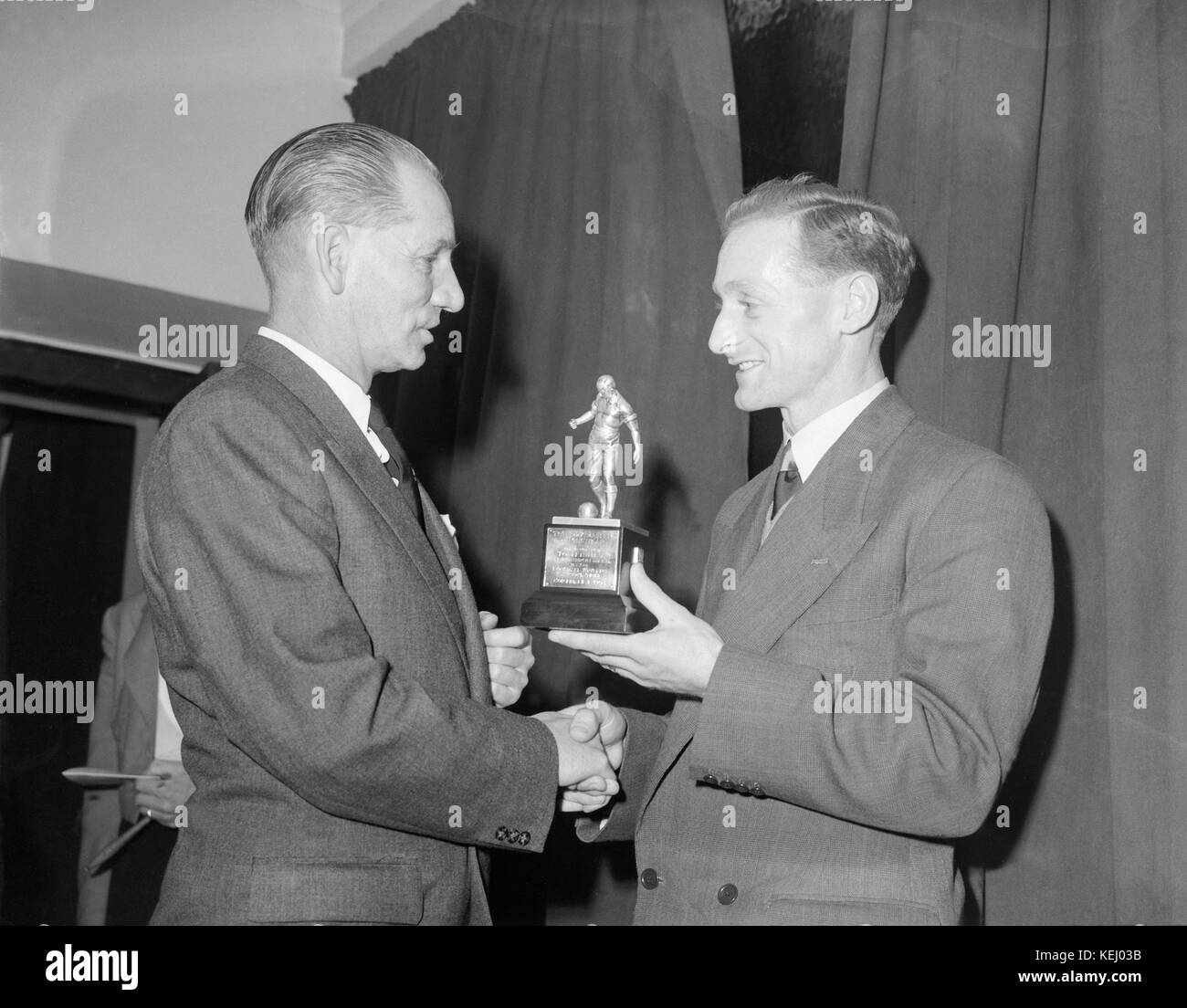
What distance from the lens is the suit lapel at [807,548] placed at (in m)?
1.89

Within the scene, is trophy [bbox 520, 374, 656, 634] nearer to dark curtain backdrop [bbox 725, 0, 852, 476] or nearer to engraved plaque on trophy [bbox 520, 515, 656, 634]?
engraved plaque on trophy [bbox 520, 515, 656, 634]

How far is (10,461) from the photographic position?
12.8ft

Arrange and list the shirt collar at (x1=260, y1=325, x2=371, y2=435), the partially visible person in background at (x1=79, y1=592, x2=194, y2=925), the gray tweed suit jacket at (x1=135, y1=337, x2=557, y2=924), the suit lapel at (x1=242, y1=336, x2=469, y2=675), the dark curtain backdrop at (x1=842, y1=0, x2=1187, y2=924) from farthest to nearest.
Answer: the partially visible person in background at (x1=79, y1=592, x2=194, y2=925), the dark curtain backdrop at (x1=842, y1=0, x2=1187, y2=924), the shirt collar at (x1=260, y1=325, x2=371, y2=435), the suit lapel at (x1=242, y1=336, x2=469, y2=675), the gray tweed suit jacket at (x1=135, y1=337, x2=557, y2=924)

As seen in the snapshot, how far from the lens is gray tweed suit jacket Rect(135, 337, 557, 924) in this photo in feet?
5.41

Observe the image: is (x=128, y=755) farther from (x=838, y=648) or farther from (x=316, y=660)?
(x=838, y=648)

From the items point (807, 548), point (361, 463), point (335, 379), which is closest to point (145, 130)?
point (335, 379)

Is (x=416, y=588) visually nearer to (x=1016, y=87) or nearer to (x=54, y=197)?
(x=1016, y=87)

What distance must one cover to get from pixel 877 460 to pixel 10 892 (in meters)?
3.11

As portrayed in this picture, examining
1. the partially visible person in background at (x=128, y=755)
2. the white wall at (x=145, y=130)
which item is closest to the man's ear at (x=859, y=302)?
the partially visible person in background at (x=128, y=755)

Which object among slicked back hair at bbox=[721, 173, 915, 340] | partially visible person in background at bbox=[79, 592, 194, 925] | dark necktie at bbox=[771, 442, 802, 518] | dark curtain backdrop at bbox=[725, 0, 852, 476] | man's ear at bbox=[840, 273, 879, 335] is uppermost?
dark curtain backdrop at bbox=[725, 0, 852, 476]

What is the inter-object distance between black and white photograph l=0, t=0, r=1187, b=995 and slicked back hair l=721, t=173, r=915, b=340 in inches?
0.5

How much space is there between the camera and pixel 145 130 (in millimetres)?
3930

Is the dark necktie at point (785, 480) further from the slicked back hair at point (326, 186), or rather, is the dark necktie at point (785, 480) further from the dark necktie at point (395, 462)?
the slicked back hair at point (326, 186)

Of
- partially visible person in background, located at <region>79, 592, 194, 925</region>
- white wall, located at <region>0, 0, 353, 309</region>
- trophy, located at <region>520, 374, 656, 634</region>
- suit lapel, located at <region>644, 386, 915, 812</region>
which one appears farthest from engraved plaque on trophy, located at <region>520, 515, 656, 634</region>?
white wall, located at <region>0, 0, 353, 309</region>
